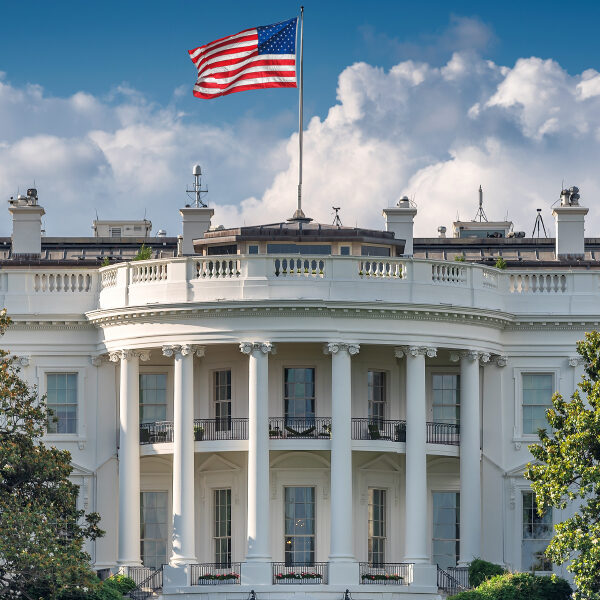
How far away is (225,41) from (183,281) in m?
9.10

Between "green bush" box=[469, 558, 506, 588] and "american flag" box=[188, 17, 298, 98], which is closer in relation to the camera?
"green bush" box=[469, 558, 506, 588]

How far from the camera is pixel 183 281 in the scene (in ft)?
197

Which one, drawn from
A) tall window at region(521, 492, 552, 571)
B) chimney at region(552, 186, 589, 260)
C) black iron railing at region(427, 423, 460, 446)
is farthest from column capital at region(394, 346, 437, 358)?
chimney at region(552, 186, 589, 260)

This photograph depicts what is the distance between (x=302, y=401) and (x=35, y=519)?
12.1 metres

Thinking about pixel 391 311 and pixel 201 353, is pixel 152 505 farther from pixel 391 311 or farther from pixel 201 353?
pixel 391 311

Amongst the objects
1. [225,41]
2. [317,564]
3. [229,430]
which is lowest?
[317,564]

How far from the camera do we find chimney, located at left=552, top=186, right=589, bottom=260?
71438 millimetres

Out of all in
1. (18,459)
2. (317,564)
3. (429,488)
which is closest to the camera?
(18,459)

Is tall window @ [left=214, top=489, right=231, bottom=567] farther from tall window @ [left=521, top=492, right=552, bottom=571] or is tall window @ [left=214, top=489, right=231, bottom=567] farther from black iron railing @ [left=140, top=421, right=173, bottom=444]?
tall window @ [left=521, top=492, right=552, bottom=571]

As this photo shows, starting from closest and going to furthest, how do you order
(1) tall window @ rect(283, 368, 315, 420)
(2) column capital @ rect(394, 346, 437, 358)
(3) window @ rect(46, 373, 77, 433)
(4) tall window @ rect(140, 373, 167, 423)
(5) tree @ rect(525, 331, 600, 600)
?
(5) tree @ rect(525, 331, 600, 600) → (2) column capital @ rect(394, 346, 437, 358) → (1) tall window @ rect(283, 368, 315, 420) → (3) window @ rect(46, 373, 77, 433) → (4) tall window @ rect(140, 373, 167, 423)

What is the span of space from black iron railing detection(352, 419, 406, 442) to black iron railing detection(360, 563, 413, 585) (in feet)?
13.4

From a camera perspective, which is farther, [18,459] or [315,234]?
[315,234]

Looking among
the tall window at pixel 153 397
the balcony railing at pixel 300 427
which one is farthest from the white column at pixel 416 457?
the tall window at pixel 153 397

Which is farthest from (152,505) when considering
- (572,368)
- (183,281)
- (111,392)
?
(572,368)
